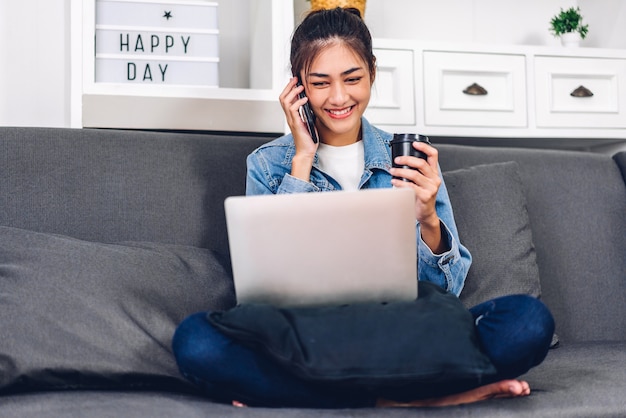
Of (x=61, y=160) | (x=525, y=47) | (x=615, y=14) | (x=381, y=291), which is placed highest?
(x=615, y=14)

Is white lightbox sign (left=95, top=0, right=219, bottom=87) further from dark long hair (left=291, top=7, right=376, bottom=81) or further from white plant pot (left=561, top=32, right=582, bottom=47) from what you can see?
white plant pot (left=561, top=32, right=582, bottom=47)

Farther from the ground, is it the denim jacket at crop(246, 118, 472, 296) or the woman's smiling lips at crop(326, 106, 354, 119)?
the woman's smiling lips at crop(326, 106, 354, 119)

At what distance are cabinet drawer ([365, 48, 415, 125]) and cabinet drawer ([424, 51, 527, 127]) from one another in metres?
0.05

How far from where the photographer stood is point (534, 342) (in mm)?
1046

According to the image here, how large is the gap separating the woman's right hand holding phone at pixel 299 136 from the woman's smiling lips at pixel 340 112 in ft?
0.22

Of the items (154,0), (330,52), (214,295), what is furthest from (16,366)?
(154,0)

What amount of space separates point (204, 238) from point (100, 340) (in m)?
0.44

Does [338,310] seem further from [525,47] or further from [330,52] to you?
[525,47]

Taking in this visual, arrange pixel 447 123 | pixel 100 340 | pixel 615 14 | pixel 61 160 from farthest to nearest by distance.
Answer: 1. pixel 615 14
2. pixel 447 123
3. pixel 61 160
4. pixel 100 340

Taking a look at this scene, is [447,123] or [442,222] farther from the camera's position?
[447,123]

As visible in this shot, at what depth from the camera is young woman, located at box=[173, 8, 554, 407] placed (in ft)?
3.44

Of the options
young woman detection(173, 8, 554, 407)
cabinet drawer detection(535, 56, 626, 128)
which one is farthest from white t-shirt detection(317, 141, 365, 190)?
cabinet drawer detection(535, 56, 626, 128)

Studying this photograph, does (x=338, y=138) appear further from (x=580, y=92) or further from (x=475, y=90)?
(x=580, y=92)

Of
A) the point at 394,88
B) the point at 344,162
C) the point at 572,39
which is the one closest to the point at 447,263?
the point at 344,162
